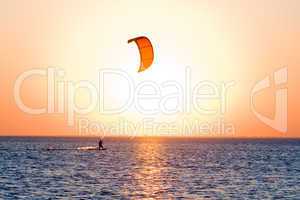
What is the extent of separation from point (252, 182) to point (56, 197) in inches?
698

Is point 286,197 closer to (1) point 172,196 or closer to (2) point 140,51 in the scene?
(1) point 172,196

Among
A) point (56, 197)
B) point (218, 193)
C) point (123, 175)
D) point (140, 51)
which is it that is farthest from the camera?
point (123, 175)

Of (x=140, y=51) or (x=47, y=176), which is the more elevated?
(x=140, y=51)

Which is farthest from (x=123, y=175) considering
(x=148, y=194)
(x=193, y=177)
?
(x=148, y=194)

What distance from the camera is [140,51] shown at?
52375mm

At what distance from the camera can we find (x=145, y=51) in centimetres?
5197

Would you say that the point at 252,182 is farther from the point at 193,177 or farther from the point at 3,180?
the point at 3,180

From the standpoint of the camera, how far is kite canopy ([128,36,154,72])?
5103 centimetres

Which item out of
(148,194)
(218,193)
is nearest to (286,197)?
(218,193)

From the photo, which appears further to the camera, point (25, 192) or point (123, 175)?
point (123, 175)

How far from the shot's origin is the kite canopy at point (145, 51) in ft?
167

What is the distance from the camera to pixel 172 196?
4612 centimetres

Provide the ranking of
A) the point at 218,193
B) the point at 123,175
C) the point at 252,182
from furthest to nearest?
1. the point at 123,175
2. the point at 252,182
3. the point at 218,193

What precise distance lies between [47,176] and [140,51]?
44.5ft
